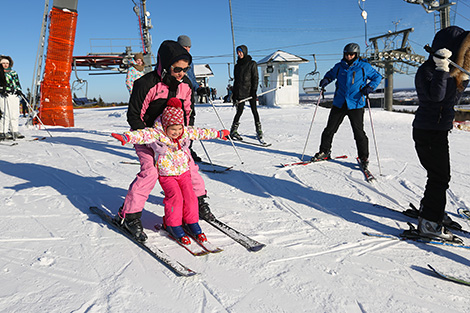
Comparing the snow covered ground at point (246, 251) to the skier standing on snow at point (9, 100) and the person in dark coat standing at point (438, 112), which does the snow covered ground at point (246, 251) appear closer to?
the person in dark coat standing at point (438, 112)

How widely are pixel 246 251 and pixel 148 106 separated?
5.14 ft

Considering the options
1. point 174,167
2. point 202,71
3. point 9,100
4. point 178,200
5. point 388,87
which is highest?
point 202,71

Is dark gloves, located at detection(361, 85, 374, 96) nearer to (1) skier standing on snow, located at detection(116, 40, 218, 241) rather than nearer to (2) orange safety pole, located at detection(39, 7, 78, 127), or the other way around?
(1) skier standing on snow, located at detection(116, 40, 218, 241)

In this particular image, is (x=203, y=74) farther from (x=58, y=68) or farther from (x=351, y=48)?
(x=351, y=48)

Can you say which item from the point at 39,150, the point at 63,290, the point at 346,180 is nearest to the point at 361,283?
the point at 63,290

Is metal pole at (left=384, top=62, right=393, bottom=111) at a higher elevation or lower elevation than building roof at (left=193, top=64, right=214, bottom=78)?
lower

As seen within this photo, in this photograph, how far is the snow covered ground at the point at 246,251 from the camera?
2104 mm

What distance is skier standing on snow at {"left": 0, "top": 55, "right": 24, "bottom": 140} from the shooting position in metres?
7.70

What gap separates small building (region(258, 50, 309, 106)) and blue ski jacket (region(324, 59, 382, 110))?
14619mm

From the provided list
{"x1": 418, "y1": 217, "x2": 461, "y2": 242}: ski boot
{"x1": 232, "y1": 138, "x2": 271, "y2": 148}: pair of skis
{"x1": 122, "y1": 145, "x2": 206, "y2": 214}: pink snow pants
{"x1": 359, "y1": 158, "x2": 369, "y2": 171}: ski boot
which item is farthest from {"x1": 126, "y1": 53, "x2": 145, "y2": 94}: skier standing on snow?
{"x1": 418, "y1": 217, "x2": 461, "y2": 242}: ski boot

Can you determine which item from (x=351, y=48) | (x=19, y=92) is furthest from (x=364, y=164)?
→ (x=19, y=92)

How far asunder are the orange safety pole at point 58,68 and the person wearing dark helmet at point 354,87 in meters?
9.51

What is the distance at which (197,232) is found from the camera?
296cm

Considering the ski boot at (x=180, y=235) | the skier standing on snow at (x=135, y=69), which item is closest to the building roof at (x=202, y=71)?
the skier standing on snow at (x=135, y=69)
